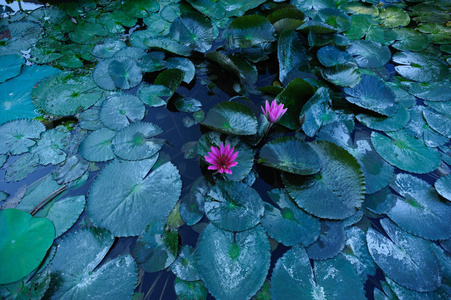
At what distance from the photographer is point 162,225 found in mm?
1539

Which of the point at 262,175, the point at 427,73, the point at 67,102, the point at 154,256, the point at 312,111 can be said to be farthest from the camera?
the point at 427,73

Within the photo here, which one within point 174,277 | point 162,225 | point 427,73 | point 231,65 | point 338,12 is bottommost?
point 174,277

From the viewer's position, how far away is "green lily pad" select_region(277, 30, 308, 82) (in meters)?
2.44

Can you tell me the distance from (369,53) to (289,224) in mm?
2387

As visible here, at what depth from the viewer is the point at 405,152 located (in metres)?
1.96

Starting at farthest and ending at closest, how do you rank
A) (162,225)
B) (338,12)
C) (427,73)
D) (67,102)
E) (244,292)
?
(338,12), (427,73), (67,102), (162,225), (244,292)

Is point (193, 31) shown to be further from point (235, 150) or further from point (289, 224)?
point (289, 224)

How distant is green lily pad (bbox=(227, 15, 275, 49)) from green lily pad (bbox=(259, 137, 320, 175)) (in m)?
1.35

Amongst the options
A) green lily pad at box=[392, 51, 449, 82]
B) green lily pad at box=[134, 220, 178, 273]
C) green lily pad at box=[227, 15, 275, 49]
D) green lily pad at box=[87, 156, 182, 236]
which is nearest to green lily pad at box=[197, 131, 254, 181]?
green lily pad at box=[87, 156, 182, 236]

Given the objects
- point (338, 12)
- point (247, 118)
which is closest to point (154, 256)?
point (247, 118)

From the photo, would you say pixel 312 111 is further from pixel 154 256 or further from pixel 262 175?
pixel 154 256

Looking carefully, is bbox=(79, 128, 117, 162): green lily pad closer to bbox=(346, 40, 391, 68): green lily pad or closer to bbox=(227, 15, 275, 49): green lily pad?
bbox=(227, 15, 275, 49): green lily pad

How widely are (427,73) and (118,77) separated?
3.27 metres

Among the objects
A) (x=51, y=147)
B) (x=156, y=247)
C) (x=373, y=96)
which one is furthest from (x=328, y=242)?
(x=51, y=147)
